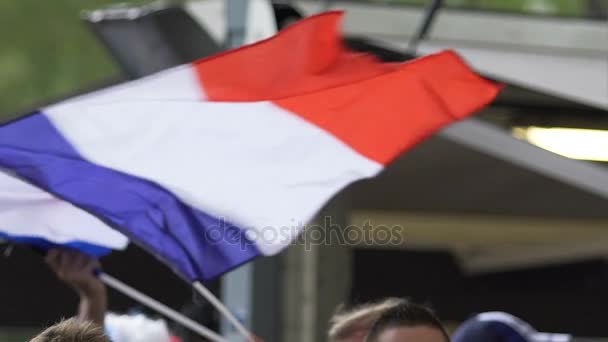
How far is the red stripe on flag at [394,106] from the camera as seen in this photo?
201 inches

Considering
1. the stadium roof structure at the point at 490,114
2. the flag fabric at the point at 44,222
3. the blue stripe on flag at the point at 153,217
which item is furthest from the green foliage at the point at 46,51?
the blue stripe on flag at the point at 153,217

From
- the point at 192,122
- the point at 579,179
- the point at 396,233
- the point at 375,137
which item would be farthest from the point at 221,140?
the point at 396,233

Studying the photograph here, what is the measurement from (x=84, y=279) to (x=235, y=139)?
2.79 ft

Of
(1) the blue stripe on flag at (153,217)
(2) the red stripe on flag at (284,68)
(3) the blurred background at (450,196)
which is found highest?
(2) the red stripe on flag at (284,68)

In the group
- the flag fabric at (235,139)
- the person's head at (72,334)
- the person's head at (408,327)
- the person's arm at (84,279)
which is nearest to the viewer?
the person's head at (72,334)

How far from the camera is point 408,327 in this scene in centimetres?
407

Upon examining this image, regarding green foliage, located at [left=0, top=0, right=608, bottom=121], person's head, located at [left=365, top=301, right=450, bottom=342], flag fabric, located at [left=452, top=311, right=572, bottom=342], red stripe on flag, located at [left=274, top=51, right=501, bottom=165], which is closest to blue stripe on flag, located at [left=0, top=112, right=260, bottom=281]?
red stripe on flag, located at [left=274, top=51, right=501, bottom=165]

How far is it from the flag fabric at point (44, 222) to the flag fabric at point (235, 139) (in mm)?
473

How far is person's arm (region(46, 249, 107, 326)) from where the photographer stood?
527 cm

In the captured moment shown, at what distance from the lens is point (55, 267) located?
17.9ft

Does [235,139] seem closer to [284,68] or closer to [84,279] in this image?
[284,68]

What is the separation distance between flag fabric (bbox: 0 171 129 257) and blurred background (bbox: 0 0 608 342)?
1.89 feet

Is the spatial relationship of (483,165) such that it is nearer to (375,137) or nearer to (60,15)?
(375,137)

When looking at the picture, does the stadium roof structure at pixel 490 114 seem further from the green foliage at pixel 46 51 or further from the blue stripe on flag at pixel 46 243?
the green foliage at pixel 46 51
